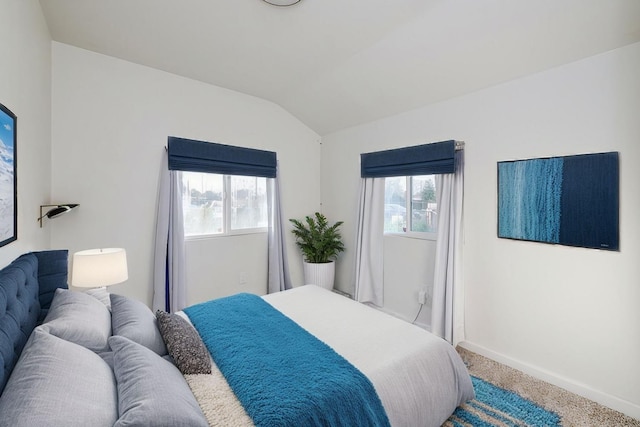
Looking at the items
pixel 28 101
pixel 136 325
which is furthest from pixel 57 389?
pixel 28 101

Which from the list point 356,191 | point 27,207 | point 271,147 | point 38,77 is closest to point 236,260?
point 271,147

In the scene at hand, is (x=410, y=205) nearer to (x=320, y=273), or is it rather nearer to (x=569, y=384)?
(x=320, y=273)

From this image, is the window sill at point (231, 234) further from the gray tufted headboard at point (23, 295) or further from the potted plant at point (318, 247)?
the gray tufted headboard at point (23, 295)

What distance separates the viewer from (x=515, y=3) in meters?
1.82

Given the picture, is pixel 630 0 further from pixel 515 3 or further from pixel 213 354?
pixel 213 354

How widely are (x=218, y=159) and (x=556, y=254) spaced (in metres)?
3.21

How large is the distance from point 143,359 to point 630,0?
121 inches

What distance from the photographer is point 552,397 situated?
6.55ft

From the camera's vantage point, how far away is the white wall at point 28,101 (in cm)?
146

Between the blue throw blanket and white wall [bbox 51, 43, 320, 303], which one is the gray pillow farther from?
white wall [bbox 51, 43, 320, 303]

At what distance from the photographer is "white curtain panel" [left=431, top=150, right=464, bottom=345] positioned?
2.64 metres

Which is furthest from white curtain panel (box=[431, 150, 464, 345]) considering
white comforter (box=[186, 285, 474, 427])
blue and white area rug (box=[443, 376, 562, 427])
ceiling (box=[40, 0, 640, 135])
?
white comforter (box=[186, 285, 474, 427])

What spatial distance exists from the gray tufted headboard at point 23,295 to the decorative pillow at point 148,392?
314 mm

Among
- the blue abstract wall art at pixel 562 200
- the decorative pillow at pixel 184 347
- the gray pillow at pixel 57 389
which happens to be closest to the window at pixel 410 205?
the blue abstract wall art at pixel 562 200
